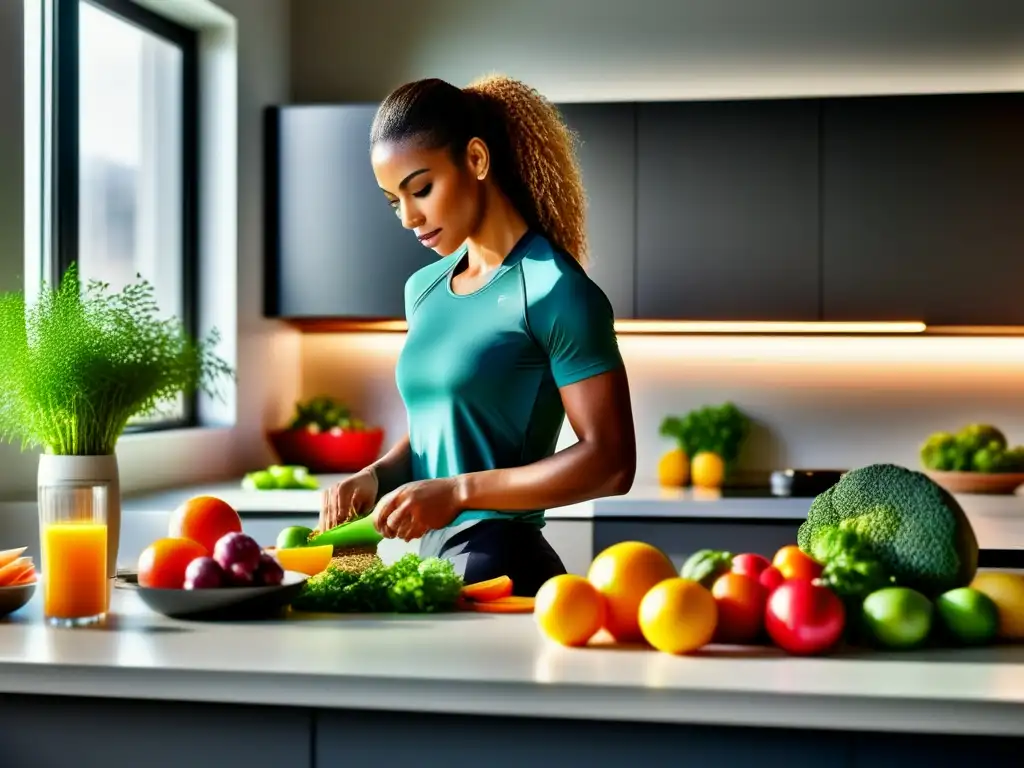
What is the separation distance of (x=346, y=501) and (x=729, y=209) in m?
2.25

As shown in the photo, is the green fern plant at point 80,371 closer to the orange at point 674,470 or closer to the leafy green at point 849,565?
the leafy green at point 849,565

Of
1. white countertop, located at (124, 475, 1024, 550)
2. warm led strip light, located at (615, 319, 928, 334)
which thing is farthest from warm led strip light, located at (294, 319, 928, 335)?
white countertop, located at (124, 475, 1024, 550)

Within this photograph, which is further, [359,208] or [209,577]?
[359,208]

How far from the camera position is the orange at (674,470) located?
3.89 metres

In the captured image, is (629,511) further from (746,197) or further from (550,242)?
(550,242)

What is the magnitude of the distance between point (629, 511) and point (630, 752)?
2.14m

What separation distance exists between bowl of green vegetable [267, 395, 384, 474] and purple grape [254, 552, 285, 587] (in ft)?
8.39

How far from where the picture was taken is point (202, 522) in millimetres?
1747

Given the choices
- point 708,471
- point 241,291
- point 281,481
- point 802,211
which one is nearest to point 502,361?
point 281,481

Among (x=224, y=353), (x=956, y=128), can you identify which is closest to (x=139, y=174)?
(x=224, y=353)

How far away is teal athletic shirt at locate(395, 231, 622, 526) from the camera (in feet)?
6.08

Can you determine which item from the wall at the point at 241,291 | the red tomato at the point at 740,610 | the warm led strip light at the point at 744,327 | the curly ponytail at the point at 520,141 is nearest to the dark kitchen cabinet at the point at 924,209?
the warm led strip light at the point at 744,327

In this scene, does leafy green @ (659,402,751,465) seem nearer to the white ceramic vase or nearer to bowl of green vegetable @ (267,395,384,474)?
bowl of green vegetable @ (267,395,384,474)

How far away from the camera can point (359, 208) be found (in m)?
4.02
